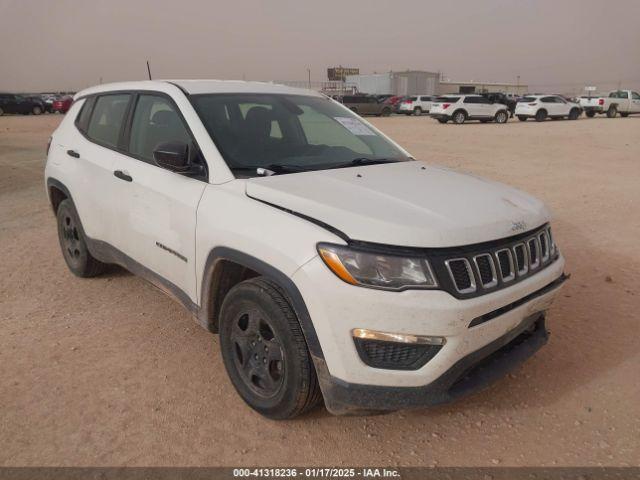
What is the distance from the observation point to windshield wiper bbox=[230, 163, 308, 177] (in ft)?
9.25

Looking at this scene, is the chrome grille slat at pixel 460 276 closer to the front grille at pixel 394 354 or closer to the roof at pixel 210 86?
the front grille at pixel 394 354

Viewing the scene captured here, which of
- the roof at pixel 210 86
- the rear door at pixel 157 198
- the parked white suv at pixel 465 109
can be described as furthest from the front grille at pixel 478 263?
the parked white suv at pixel 465 109

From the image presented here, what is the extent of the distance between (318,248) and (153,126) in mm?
1865

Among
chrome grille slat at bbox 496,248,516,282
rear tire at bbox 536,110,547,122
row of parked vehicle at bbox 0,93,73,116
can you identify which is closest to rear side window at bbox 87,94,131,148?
chrome grille slat at bbox 496,248,516,282

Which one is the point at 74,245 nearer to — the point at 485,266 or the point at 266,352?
the point at 266,352

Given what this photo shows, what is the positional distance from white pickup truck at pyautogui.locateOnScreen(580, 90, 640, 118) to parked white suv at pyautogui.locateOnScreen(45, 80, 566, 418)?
32.4m

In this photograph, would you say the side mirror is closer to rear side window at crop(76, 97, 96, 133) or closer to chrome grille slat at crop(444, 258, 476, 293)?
chrome grille slat at crop(444, 258, 476, 293)

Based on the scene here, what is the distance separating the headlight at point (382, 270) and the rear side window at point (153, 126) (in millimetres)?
1429

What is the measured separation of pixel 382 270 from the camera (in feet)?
7.09

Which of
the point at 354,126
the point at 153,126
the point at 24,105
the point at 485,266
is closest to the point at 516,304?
the point at 485,266

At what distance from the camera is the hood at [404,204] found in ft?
7.19

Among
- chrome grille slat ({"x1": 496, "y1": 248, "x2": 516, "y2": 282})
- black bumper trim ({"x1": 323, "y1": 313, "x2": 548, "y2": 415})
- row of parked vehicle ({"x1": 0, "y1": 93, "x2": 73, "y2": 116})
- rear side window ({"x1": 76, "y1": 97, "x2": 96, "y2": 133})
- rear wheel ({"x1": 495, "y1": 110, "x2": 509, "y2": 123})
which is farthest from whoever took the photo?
row of parked vehicle ({"x1": 0, "y1": 93, "x2": 73, "y2": 116})

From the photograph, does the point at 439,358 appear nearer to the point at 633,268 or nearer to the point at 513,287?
the point at 513,287

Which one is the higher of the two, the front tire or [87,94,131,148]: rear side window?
[87,94,131,148]: rear side window
